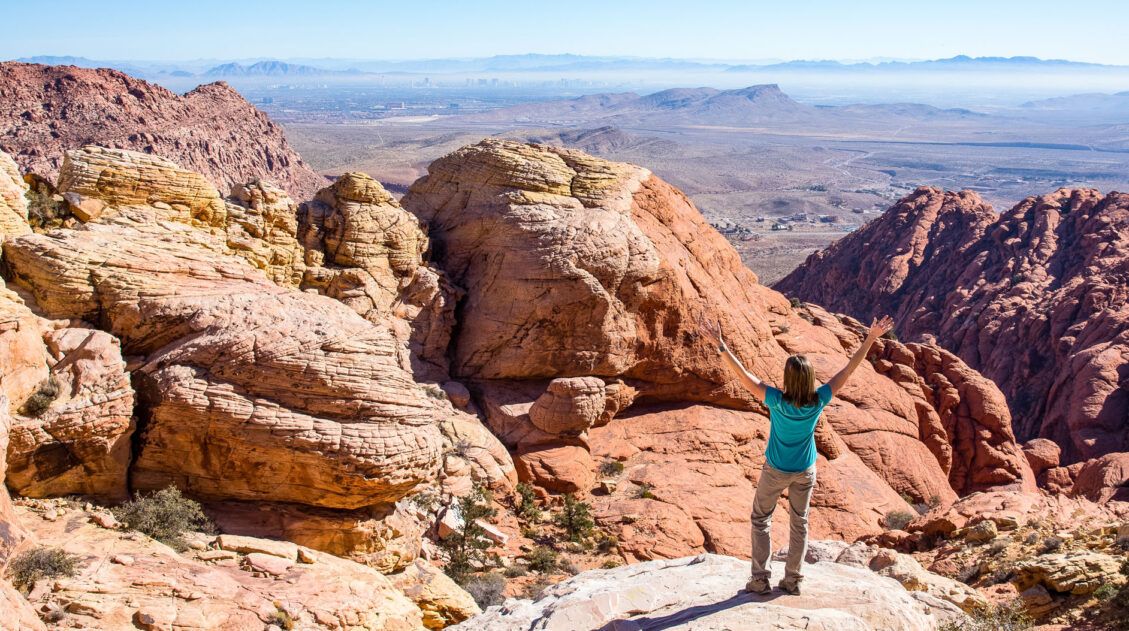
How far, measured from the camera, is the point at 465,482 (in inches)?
698

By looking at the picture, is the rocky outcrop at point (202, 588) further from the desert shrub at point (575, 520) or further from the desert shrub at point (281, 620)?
the desert shrub at point (575, 520)

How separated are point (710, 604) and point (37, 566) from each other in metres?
7.53

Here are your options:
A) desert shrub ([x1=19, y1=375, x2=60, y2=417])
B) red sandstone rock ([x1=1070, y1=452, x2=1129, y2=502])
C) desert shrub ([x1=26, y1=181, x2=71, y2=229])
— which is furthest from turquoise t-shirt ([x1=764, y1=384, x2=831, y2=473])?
red sandstone rock ([x1=1070, y1=452, x2=1129, y2=502])

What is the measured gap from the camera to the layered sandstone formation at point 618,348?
20.5 m

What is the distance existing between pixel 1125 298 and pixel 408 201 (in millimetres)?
43214

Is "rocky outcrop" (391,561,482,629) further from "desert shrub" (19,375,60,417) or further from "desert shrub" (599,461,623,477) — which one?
"desert shrub" (599,461,623,477)

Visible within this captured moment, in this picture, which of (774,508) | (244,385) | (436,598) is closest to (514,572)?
(436,598)

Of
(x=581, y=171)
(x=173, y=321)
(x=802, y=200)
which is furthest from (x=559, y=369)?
(x=802, y=200)

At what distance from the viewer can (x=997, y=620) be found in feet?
31.8

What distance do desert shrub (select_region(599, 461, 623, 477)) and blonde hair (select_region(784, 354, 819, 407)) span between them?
13176 millimetres

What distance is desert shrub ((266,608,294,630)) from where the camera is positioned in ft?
31.8

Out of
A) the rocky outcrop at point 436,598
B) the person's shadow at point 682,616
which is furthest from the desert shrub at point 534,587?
the person's shadow at point 682,616

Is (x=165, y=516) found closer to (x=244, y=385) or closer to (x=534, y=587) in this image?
(x=244, y=385)

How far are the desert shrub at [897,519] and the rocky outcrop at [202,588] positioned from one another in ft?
48.0
